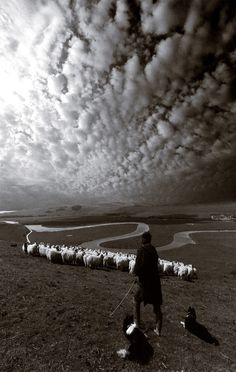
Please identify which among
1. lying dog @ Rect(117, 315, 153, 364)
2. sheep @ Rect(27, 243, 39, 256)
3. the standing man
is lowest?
lying dog @ Rect(117, 315, 153, 364)

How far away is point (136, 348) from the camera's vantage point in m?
9.14

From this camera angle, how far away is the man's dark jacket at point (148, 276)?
1011cm

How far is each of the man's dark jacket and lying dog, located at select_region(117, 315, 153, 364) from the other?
118 centimetres

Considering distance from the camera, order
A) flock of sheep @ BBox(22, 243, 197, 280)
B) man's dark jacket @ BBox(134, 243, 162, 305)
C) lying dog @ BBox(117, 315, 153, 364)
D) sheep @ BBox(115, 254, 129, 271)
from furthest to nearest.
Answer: sheep @ BBox(115, 254, 129, 271) < flock of sheep @ BBox(22, 243, 197, 280) < man's dark jacket @ BBox(134, 243, 162, 305) < lying dog @ BBox(117, 315, 153, 364)

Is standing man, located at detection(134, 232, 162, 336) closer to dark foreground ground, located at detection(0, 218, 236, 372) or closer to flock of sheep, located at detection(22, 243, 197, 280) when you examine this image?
dark foreground ground, located at detection(0, 218, 236, 372)

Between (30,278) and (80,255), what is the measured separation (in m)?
10.2

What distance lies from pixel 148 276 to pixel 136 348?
2.36m

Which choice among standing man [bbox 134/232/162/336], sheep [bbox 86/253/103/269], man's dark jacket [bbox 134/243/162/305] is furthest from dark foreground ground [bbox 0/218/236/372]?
sheep [bbox 86/253/103/269]

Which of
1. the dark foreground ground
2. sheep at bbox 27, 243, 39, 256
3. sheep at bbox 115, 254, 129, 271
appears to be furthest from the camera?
sheep at bbox 27, 243, 39, 256

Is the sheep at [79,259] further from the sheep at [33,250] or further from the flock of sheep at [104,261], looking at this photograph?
the sheep at [33,250]

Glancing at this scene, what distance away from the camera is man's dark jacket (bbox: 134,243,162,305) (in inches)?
398

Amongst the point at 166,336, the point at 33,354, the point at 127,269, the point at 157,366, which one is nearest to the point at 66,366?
the point at 33,354

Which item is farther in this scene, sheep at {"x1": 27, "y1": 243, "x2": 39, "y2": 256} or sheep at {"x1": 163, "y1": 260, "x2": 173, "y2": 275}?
sheep at {"x1": 27, "y1": 243, "x2": 39, "y2": 256}

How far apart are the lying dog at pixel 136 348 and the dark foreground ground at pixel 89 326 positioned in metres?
0.19
